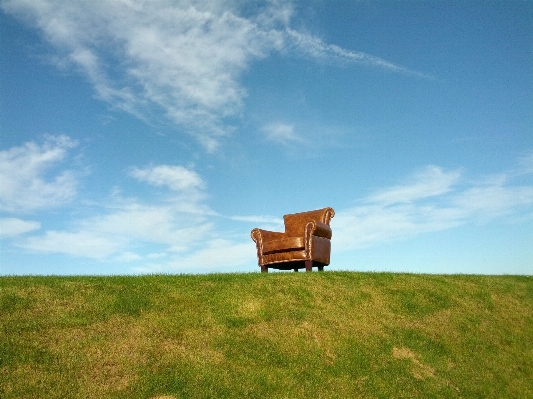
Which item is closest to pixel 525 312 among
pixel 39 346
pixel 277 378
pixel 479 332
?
pixel 479 332

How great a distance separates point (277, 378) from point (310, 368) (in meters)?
0.78

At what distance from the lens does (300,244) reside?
1440 cm

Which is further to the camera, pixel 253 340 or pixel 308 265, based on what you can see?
pixel 308 265

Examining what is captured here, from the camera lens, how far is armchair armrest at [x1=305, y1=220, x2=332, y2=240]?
14.3 m

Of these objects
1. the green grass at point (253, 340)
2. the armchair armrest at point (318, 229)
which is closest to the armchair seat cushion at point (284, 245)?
the armchair armrest at point (318, 229)

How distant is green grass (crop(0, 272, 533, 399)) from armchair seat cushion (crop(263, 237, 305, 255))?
1.41m

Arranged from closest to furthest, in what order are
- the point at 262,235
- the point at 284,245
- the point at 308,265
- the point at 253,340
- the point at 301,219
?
the point at 253,340
the point at 308,265
the point at 284,245
the point at 262,235
the point at 301,219

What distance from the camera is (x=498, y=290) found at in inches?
600

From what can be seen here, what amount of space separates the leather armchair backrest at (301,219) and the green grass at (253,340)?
8.62 ft

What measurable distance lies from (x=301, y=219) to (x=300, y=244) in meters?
1.89

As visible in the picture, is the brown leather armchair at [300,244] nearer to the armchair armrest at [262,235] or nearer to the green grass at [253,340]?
the armchair armrest at [262,235]

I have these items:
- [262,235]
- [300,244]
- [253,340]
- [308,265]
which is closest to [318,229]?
[300,244]

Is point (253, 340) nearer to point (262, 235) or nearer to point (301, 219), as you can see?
point (262, 235)

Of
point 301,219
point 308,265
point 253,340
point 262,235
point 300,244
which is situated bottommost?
point 253,340
